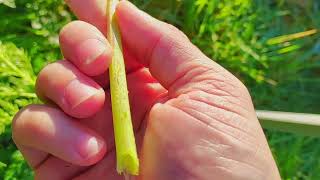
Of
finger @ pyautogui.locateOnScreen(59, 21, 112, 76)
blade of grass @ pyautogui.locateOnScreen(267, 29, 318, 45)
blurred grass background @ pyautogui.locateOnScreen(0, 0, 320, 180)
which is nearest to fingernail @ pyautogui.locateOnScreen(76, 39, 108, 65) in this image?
finger @ pyautogui.locateOnScreen(59, 21, 112, 76)

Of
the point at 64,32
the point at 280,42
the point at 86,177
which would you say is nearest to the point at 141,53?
the point at 64,32

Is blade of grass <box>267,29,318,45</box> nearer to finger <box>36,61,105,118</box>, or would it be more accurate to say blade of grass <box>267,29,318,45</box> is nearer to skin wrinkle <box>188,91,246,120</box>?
skin wrinkle <box>188,91,246,120</box>

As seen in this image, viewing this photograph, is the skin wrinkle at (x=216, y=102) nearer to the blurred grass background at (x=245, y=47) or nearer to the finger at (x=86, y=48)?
the finger at (x=86, y=48)

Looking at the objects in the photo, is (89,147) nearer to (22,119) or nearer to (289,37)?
(22,119)

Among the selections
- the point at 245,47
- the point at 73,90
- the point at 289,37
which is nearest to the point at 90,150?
the point at 73,90

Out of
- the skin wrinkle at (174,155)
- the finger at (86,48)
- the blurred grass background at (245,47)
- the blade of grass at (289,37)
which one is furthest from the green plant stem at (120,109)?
the blade of grass at (289,37)

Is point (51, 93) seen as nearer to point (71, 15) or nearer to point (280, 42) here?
point (71, 15)

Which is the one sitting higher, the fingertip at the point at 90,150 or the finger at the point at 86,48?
the finger at the point at 86,48
